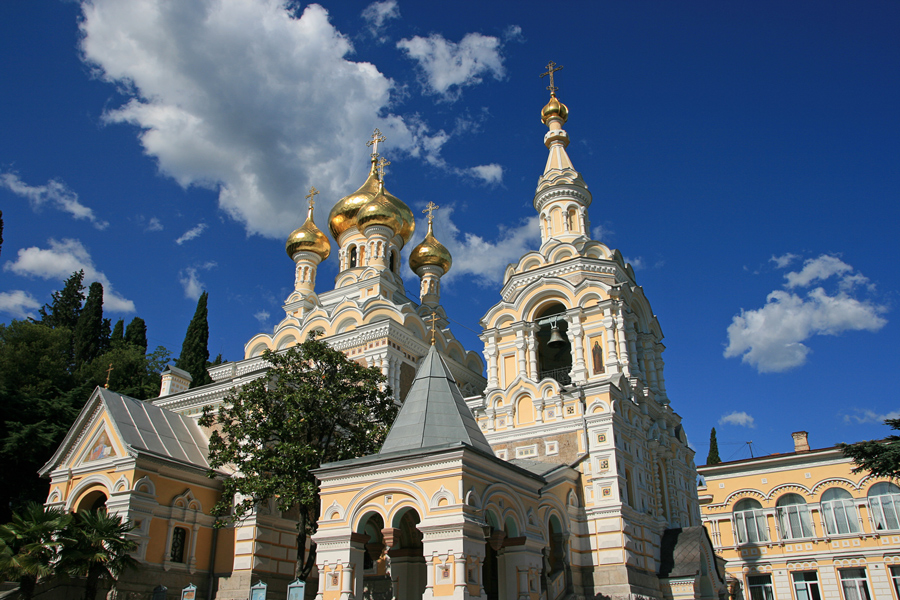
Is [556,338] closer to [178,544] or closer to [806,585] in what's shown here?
[178,544]

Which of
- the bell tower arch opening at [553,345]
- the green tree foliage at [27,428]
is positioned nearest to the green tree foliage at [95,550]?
the green tree foliage at [27,428]

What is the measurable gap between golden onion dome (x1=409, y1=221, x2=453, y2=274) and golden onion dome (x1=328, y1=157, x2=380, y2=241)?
3.14m

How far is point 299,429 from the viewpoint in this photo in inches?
537

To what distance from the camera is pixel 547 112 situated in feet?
83.8

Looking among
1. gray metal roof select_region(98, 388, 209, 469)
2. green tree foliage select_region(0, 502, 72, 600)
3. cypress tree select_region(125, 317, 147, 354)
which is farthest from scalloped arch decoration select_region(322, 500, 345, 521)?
cypress tree select_region(125, 317, 147, 354)

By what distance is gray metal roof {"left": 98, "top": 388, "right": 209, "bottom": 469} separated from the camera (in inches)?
568

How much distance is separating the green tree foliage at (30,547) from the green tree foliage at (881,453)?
1670 centimetres

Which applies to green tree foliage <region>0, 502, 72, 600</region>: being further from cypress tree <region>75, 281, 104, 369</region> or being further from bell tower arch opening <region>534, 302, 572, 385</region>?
cypress tree <region>75, 281, 104, 369</region>

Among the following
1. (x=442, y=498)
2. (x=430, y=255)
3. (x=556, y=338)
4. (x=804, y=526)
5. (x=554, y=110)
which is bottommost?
(x=442, y=498)

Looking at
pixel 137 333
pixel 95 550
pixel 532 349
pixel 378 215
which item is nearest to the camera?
pixel 95 550

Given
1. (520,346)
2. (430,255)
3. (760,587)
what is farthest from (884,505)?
(430,255)

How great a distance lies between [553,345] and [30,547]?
14.5m

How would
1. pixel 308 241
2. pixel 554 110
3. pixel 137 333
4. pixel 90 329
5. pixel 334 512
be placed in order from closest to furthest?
pixel 334 512
pixel 554 110
pixel 308 241
pixel 90 329
pixel 137 333

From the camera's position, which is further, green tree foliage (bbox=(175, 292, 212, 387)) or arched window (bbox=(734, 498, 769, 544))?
green tree foliage (bbox=(175, 292, 212, 387))
